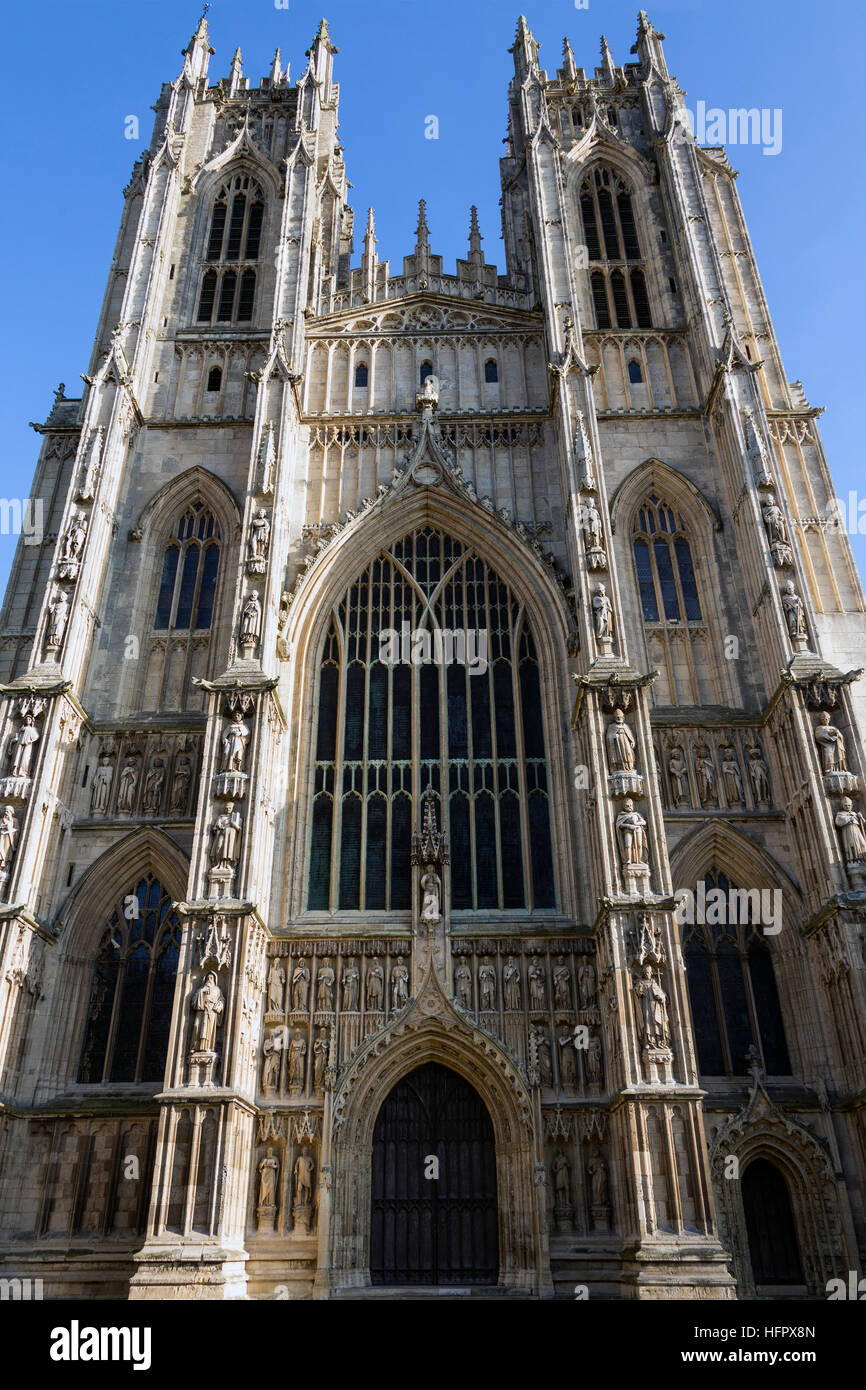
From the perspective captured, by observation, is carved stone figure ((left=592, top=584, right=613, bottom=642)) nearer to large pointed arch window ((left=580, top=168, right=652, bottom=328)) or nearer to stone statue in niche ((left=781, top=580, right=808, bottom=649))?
stone statue in niche ((left=781, top=580, right=808, bottom=649))

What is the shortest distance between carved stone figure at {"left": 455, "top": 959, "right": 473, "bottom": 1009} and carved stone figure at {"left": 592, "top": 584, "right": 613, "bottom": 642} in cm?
635

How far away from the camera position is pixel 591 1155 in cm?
1557

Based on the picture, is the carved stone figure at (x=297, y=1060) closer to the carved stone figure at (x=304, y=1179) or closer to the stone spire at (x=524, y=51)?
the carved stone figure at (x=304, y=1179)

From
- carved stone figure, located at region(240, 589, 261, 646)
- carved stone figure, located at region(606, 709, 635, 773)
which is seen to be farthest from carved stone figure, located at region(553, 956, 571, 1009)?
carved stone figure, located at region(240, 589, 261, 646)

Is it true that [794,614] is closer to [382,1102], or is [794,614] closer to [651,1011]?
[651,1011]

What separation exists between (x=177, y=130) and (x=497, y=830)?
2283cm

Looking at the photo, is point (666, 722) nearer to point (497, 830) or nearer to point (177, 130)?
point (497, 830)

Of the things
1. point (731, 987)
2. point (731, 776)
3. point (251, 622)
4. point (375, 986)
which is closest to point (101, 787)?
point (251, 622)

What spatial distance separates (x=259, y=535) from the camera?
20078 millimetres

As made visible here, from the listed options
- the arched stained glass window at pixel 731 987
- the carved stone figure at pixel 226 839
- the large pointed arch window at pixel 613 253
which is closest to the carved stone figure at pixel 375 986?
the carved stone figure at pixel 226 839

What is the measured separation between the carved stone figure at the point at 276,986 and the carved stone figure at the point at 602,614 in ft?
26.7

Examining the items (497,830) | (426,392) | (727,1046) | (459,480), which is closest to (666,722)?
(497,830)

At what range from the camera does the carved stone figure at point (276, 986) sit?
55.2 feet

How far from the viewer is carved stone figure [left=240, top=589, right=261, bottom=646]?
18.9 meters
